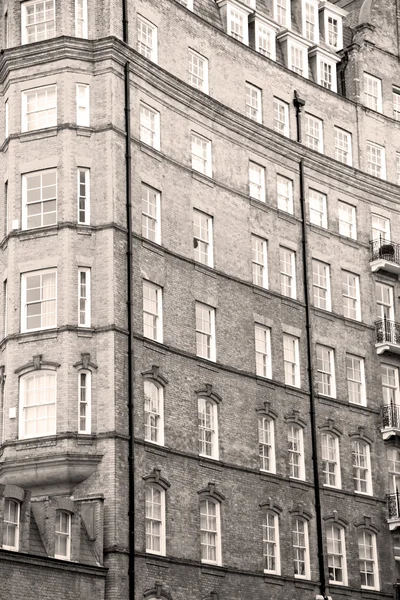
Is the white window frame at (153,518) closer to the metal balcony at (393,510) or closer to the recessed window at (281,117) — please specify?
the metal balcony at (393,510)

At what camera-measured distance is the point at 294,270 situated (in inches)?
2111

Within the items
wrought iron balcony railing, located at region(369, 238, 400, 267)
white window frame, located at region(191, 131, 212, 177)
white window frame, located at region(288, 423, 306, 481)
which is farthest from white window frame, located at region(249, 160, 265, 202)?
white window frame, located at region(288, 423, 306, 481)

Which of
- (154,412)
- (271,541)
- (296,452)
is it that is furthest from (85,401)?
(296,452)

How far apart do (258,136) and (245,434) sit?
12080 mm

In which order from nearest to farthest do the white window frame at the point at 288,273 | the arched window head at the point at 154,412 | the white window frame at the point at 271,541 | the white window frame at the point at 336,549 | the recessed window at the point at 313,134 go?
1. the arched window head at the point at 154,412
2. the white window frame at the point at 271,541
3. the white window frame at the point at 336,549
4. the white window frame at the point at 288,273
5. the recessed window at the point at 313,134

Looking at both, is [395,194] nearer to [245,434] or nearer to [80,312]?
[245,434]

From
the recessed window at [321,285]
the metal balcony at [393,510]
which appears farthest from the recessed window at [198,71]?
the metal balcony at [393,510]

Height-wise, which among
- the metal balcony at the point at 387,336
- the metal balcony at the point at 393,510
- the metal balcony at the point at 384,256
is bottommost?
the metal balcony at the point at 393,510

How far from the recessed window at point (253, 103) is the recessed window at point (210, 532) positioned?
15899mm

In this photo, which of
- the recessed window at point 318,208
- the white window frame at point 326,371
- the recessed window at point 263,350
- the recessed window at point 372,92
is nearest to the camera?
the recessed window at point 263,350

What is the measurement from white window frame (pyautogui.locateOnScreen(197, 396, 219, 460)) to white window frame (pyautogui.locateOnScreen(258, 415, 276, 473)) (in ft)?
8.06

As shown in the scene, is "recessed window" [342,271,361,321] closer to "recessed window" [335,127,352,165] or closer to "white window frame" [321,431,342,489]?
"recessed window" [335,127,352,165]

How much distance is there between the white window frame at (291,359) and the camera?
52.0 metres

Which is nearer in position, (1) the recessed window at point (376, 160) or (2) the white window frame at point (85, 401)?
(2) the white window frame at point (85, 401)
